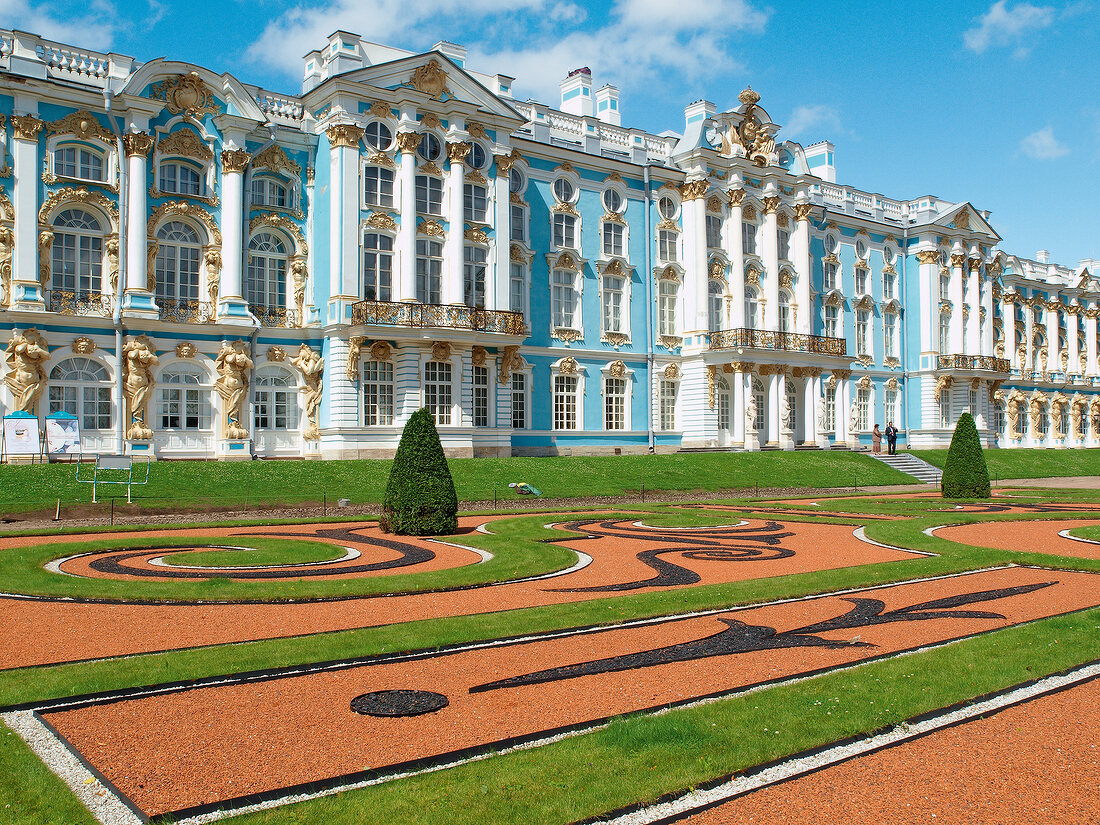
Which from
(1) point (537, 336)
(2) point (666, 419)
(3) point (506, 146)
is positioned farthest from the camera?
(2) point (666, 419)

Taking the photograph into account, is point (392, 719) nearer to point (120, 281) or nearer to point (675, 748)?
point (675, 748)

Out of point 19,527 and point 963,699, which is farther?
point 19,527

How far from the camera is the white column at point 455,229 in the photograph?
120ft

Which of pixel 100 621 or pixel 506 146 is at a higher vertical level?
pixel 506 146

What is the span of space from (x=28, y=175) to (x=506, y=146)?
17.8 m

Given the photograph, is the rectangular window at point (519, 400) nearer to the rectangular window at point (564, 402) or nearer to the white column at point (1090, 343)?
the rectangular window at point (564, 402)

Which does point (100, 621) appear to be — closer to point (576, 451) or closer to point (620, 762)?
point (620, 762)

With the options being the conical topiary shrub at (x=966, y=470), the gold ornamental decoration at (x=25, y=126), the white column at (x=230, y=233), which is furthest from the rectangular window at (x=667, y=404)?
the gold ornamental decoration at (x=25, y=126)

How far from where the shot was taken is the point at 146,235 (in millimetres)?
32469

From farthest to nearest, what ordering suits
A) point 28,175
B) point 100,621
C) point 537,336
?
1. point 537,336
2. point 28,175
3. point 100,621

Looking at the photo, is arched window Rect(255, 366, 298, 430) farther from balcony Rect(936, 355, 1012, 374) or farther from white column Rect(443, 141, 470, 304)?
balcony Rect(936, 355, 1012, 374)

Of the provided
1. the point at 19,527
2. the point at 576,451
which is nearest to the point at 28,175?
the point at 19,527

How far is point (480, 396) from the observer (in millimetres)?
38031

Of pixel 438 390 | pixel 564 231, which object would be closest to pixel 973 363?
pixel 564 231
